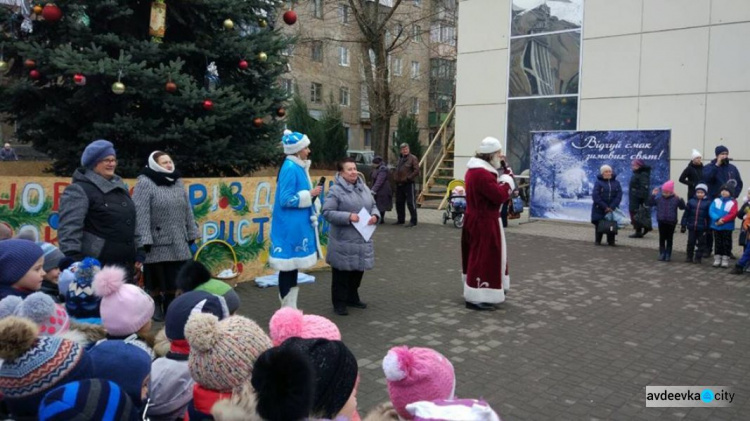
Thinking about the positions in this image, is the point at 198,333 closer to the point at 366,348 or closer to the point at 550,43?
the point at 366,348

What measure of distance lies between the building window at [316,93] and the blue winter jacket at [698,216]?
3841 centimetres

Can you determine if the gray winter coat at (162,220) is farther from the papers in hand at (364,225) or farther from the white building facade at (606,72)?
the white building facade at (606,72)

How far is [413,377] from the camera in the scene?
7.55ft

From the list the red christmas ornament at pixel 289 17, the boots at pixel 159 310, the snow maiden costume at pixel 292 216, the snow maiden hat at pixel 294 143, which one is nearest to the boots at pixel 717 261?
the snow maiden costume at pixel 292 216

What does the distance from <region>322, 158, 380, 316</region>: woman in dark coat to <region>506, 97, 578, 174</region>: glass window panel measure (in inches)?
486

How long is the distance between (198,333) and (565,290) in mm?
6694

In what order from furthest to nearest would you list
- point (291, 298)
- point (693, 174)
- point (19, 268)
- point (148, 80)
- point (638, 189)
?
point (638, 189) → point (693, 174) → point (148, 80) → point (291, 298) → point (19, 268)

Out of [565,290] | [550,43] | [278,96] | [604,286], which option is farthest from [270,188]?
[550,43]

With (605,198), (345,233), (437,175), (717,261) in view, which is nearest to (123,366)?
(345,233)

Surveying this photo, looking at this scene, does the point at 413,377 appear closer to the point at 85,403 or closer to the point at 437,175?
the point at 85,403

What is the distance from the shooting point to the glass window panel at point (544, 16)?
17219 millimetres

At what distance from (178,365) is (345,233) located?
3899mm

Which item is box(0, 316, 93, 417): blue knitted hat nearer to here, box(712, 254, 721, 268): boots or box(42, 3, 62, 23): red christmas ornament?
box(42, 3, 62, 23): red christmas ornament

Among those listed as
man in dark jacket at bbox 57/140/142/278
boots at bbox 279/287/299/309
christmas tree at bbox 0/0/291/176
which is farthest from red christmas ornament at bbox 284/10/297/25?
man in dark jacket at bbox 57/140/142/278
